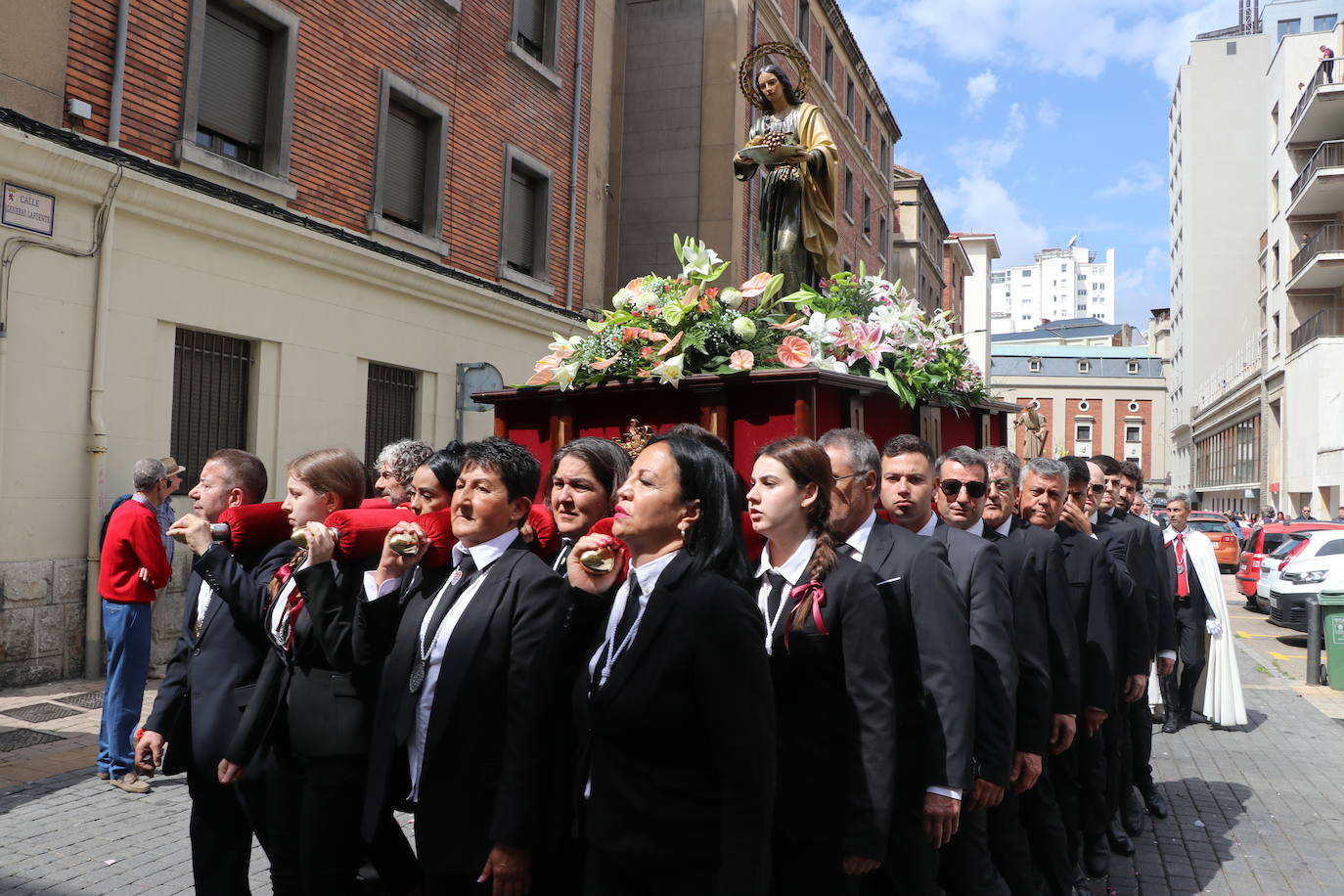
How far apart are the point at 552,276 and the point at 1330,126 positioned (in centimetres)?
3299

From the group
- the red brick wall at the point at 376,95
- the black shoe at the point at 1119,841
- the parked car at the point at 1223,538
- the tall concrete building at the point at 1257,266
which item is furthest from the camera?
the tall concrete building at the point at 1257,266

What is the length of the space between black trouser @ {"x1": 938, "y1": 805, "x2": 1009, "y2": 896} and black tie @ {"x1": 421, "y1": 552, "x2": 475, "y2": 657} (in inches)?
A: 78.1

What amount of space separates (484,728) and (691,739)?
2.47 feet

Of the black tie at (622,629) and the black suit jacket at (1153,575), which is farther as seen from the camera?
the black suit jacket at (1153,575)

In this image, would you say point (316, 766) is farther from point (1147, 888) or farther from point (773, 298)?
point (1147, 888)

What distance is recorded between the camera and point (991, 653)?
3.88 metres

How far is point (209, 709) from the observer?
12.4 feet

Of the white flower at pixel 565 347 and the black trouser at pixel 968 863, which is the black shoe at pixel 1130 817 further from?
the white flower at pixel 565 347

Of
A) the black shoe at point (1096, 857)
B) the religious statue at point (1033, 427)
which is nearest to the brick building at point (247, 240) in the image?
the religious statue at point (1033, 427)

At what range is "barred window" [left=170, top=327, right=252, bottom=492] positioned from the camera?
10341 mm

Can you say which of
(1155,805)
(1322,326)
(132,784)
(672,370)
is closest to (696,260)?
(672,370)

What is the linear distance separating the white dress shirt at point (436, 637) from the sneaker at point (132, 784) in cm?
428

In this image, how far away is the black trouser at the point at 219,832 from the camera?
3777 mm

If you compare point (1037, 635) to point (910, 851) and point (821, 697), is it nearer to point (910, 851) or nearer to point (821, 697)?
point (910, 851)
